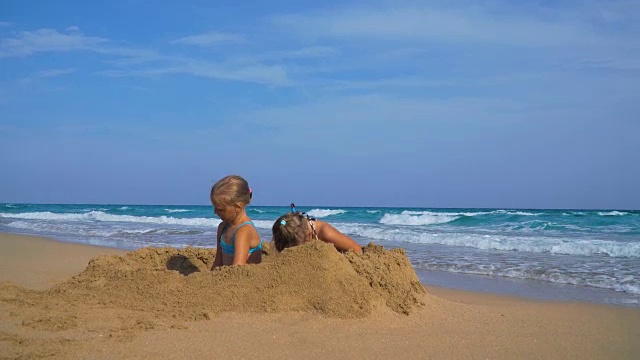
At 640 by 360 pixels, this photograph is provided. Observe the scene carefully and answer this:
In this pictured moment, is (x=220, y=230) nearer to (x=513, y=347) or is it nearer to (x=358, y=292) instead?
(x=358, y=292)

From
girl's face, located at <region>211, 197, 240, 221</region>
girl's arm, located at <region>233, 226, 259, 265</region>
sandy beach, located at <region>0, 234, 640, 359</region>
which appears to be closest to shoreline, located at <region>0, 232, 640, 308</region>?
sandy beach, located at <region>0, 234, 640, 359</region>

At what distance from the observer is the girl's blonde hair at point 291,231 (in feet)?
14.0

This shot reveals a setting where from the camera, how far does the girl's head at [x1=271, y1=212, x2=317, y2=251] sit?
4281mm

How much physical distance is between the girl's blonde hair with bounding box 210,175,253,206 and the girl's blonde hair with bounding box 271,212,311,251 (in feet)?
1.12

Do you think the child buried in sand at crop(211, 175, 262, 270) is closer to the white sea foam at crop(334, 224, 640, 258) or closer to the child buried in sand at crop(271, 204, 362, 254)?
the child buried in sand at crop(271, 204, 362, 254)

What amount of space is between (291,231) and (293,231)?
0.05ft

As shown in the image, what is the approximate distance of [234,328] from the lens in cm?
326

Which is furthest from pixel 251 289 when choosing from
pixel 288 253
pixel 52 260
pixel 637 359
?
pixel 52 260

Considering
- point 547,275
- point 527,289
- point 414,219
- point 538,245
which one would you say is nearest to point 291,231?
point 527,289

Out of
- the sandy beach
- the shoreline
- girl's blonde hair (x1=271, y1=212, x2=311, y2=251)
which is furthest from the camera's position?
the shoreline

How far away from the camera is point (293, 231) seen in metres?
4.27

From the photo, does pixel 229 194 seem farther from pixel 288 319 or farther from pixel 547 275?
pixel 547 275

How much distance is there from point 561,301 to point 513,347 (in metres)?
2.64

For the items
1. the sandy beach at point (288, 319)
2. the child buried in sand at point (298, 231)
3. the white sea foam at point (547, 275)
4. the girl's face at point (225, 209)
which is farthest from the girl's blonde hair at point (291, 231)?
the white sea foam at point (547, 275)
